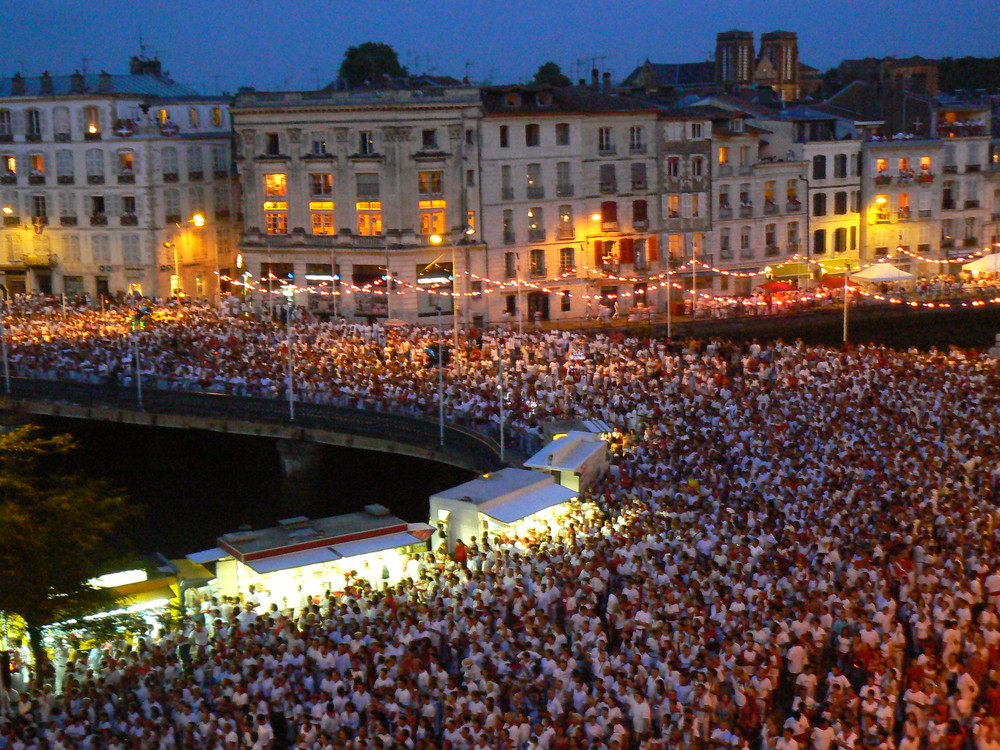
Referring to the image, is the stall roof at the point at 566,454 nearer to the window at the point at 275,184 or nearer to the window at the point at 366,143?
the window at the point at 366,143

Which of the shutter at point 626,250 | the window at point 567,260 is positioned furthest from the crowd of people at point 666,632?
the shutter at point 626,250

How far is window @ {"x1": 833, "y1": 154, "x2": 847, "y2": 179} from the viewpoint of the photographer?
6988 centimetres

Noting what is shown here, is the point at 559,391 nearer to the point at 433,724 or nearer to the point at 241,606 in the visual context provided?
the point at 241,606

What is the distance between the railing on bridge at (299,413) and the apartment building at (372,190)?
16385 mm

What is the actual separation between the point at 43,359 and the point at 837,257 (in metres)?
41.5

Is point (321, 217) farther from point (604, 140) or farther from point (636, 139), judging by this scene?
point (636, 139)

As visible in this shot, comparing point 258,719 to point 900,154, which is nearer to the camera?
point 258,719

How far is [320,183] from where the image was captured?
62625 mm

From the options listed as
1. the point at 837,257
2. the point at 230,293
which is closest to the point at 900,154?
the point at 837,257

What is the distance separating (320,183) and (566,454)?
34.7 m

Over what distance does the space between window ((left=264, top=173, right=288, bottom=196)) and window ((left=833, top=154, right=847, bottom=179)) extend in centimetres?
2802

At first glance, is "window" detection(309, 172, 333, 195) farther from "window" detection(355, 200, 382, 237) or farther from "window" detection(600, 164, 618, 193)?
"window" detection(600, 164, 618, 193)

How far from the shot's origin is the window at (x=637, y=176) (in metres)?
65.1

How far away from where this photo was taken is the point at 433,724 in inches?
764
